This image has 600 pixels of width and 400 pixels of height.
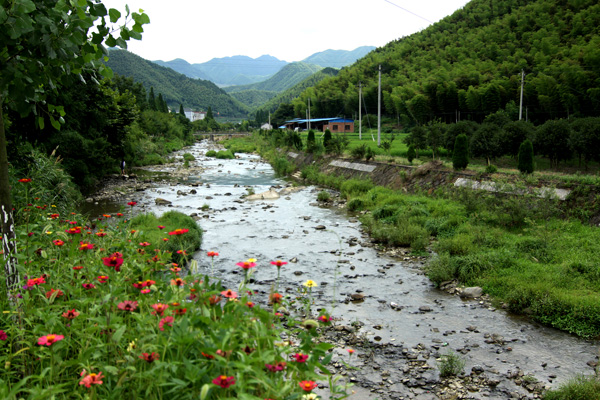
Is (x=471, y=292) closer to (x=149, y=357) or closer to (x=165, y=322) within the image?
(x=165, y=322)

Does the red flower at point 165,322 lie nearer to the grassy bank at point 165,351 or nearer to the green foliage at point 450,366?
the grassy bank at point 165,351

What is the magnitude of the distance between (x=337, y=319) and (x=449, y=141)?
814 inches

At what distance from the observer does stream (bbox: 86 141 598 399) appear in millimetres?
6133

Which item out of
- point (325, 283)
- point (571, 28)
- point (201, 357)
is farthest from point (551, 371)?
point (571, 28)

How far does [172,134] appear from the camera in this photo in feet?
218

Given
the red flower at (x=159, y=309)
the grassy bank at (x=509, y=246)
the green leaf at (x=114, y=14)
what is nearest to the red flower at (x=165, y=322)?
the red flower at (x=159, y=309)

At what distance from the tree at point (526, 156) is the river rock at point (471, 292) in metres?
9.41

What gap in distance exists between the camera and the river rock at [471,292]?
9453mm

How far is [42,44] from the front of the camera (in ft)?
9.66

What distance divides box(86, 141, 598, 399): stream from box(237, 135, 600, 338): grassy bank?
0.53 metres

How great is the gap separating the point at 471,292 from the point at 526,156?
32.2ft

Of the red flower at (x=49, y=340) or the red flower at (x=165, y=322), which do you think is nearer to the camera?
the red flower at (x=49, y=340)

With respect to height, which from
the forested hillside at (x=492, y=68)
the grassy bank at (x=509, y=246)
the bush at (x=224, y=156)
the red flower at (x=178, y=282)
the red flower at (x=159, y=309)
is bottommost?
the grassy bank at (x=509, y=246)

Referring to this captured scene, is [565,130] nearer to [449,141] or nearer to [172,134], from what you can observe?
[449,141]
